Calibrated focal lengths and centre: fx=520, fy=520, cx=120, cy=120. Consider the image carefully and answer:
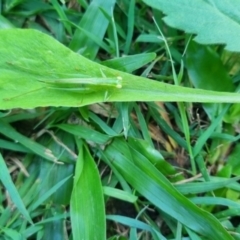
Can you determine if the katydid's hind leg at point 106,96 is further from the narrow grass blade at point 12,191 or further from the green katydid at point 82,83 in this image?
the narrow grass blade at point 12,191

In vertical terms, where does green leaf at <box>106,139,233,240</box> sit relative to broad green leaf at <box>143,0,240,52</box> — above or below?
below

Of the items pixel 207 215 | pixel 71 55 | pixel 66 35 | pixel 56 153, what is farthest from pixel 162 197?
pixel 66 35

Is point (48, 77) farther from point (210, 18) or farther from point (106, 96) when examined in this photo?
point (210, 18)

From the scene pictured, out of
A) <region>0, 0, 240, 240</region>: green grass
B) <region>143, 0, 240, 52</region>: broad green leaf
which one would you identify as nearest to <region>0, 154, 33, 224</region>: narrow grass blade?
<region>0, 0, 240, 240</region>: green grass

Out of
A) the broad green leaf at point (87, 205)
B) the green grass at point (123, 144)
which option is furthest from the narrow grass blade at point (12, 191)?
the broad green leaf at point (87, 205)

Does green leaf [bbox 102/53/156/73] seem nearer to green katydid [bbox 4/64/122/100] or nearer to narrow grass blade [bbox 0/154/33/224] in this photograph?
green katydid [bbox 4/64/122/100]

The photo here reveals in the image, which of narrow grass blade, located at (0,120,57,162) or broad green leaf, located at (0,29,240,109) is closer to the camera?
broad green leaf, located at (0,29,240,109)
